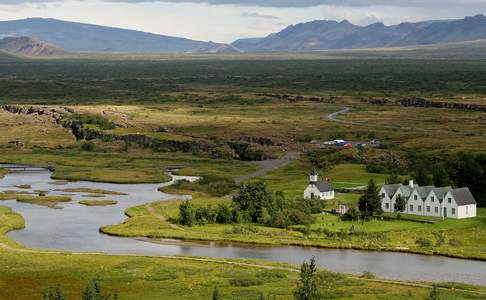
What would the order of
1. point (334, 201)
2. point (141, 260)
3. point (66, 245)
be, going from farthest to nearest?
point (334, 201), point (66, 245), point (141, 260)

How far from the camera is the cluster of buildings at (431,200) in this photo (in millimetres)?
89438

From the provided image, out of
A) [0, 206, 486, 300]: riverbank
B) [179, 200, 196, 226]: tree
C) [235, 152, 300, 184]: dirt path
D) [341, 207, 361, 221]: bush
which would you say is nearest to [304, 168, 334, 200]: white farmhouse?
[341, 207, 361, 221]: bush

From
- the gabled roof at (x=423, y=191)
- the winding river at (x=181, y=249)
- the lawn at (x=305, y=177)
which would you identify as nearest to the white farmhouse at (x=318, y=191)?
the lawn at (x=305, y=177)

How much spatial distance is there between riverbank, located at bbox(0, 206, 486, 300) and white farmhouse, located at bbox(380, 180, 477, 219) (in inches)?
983

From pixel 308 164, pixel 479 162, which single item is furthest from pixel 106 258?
pixel 308 164

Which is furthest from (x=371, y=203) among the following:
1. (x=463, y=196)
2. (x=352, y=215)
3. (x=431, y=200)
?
(x=463, y=196)

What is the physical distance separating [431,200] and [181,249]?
26407 millimetres

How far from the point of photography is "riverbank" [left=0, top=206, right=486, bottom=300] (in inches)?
2454

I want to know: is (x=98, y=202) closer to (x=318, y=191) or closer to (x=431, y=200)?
(x=318, y=191)

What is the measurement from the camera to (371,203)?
89.4m

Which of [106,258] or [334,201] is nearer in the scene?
[106,258]

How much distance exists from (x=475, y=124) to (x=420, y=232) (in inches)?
4098

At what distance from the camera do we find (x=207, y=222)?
92.6 m

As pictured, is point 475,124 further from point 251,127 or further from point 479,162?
point 479,162
